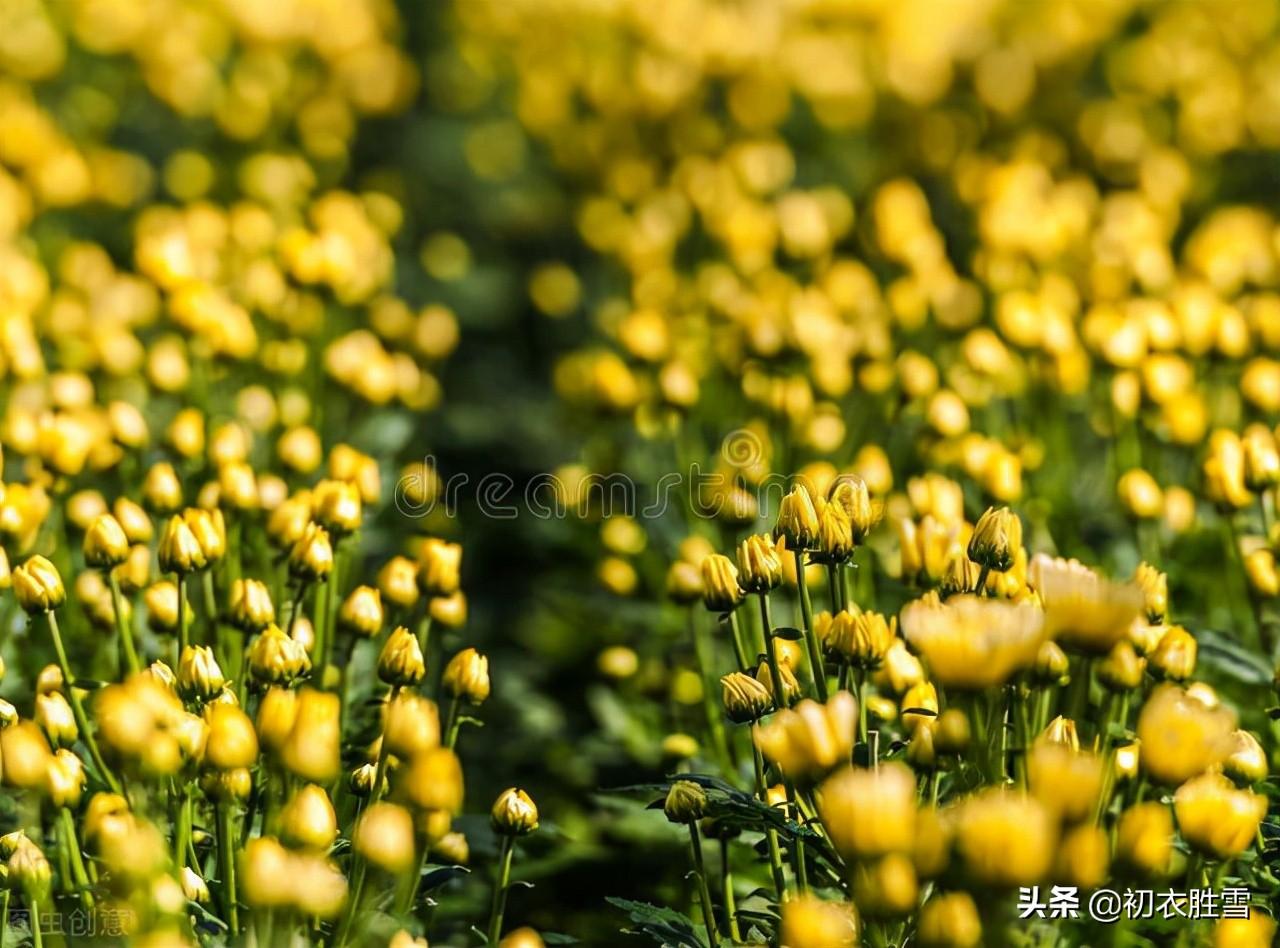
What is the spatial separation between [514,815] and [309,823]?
0.31 m

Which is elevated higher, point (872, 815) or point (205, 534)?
point (205, 534)

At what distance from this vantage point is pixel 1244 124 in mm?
4301

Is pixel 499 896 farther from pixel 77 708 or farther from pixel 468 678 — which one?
pixel 77 708

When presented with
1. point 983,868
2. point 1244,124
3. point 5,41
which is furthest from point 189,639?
point 1244,124

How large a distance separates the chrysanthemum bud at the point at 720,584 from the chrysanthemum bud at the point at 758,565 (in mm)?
84

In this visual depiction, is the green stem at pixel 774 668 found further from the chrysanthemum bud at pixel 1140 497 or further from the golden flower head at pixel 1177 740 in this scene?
the chrysanthemum bud at pixel 1140 497

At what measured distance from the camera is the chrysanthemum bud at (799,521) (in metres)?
1.61

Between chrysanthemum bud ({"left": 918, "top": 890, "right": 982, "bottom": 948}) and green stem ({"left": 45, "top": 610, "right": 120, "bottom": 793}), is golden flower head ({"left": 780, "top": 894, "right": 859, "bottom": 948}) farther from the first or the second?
green stem ({"left": 45, "top": 610, "right": 120, "bottom": 793})

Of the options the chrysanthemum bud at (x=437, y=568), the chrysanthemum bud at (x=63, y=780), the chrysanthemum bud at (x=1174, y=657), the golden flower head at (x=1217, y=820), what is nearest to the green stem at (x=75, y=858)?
the chrysanthemum bud at (x=63, y=780)

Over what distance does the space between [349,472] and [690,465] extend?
31.3 inches

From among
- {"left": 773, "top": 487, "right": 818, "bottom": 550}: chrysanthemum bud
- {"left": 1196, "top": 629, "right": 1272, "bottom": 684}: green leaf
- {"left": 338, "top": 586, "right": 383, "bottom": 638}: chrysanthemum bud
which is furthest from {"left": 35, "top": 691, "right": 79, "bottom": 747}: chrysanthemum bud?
{"left": 1196, "top": 629, "right": 1272, "bottom": 684}: green leaf

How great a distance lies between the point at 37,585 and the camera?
1716 mm

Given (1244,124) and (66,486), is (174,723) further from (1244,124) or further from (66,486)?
(1244,124)

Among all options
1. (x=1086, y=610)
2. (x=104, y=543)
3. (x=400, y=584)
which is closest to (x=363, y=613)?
(x=400, y=584)
